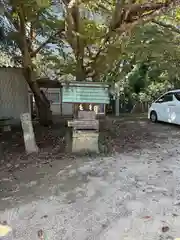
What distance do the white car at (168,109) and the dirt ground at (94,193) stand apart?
399cm

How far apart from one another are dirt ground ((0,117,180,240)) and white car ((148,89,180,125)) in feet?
13.1

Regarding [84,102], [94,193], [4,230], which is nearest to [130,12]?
[84,102]

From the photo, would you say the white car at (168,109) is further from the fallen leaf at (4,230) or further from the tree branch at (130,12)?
the fallen leaf at (4,230)

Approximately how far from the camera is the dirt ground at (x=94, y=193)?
3.32 meters

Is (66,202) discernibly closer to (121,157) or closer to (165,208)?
(165,208)

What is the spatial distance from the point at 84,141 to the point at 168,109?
617cm

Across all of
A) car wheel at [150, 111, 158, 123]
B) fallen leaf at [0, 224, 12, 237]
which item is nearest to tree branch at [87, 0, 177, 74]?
fallen leaf at [0, 224, 12, 237]

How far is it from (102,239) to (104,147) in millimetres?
3966

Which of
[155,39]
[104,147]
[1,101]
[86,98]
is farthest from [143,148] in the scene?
[1,101]

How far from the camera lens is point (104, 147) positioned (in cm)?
Answer: 700

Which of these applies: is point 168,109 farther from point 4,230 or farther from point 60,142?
point 4,230

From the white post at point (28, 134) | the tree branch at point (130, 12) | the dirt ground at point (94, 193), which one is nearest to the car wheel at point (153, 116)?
the dirt ground at point (94, 193)

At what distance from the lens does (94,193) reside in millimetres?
4320

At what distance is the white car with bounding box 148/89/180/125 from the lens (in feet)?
36.7
